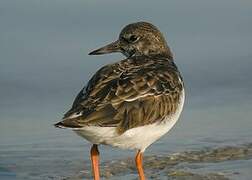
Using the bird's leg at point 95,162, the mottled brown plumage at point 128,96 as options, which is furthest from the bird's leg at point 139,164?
the mottled brown plumage at point 128,96

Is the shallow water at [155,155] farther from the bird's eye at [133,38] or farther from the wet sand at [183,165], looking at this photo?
the bird's eye at [133,38]

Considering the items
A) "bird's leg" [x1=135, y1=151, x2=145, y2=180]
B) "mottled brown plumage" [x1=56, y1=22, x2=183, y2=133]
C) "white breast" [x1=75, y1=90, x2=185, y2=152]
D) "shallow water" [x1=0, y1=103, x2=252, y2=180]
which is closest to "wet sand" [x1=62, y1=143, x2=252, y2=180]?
"shallow water" [x1=0, y1=103, x2=252, y2=180]

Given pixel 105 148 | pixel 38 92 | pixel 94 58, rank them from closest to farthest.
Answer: pixel 105 148 → pixel 38 92 → pixel 94 58

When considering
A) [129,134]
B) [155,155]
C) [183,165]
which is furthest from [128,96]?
[155,155]

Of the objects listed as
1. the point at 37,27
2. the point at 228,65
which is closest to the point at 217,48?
the point at 228,65

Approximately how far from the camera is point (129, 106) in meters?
6.39

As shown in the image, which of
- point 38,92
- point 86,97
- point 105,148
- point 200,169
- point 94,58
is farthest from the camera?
point 94,58

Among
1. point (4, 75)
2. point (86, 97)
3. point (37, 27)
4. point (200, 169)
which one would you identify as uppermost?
point (37, 27)

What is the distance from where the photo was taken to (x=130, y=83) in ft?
21.4

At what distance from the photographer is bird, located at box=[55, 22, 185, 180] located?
624 centimetres

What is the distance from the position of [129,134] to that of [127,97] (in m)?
0.27

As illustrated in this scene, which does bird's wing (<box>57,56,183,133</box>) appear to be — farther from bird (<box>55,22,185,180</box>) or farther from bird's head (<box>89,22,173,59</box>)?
bird's head (<box>89,22,173,59</box>)

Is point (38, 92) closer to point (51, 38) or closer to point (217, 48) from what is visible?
point (51, 38)

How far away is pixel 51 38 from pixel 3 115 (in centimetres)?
153
